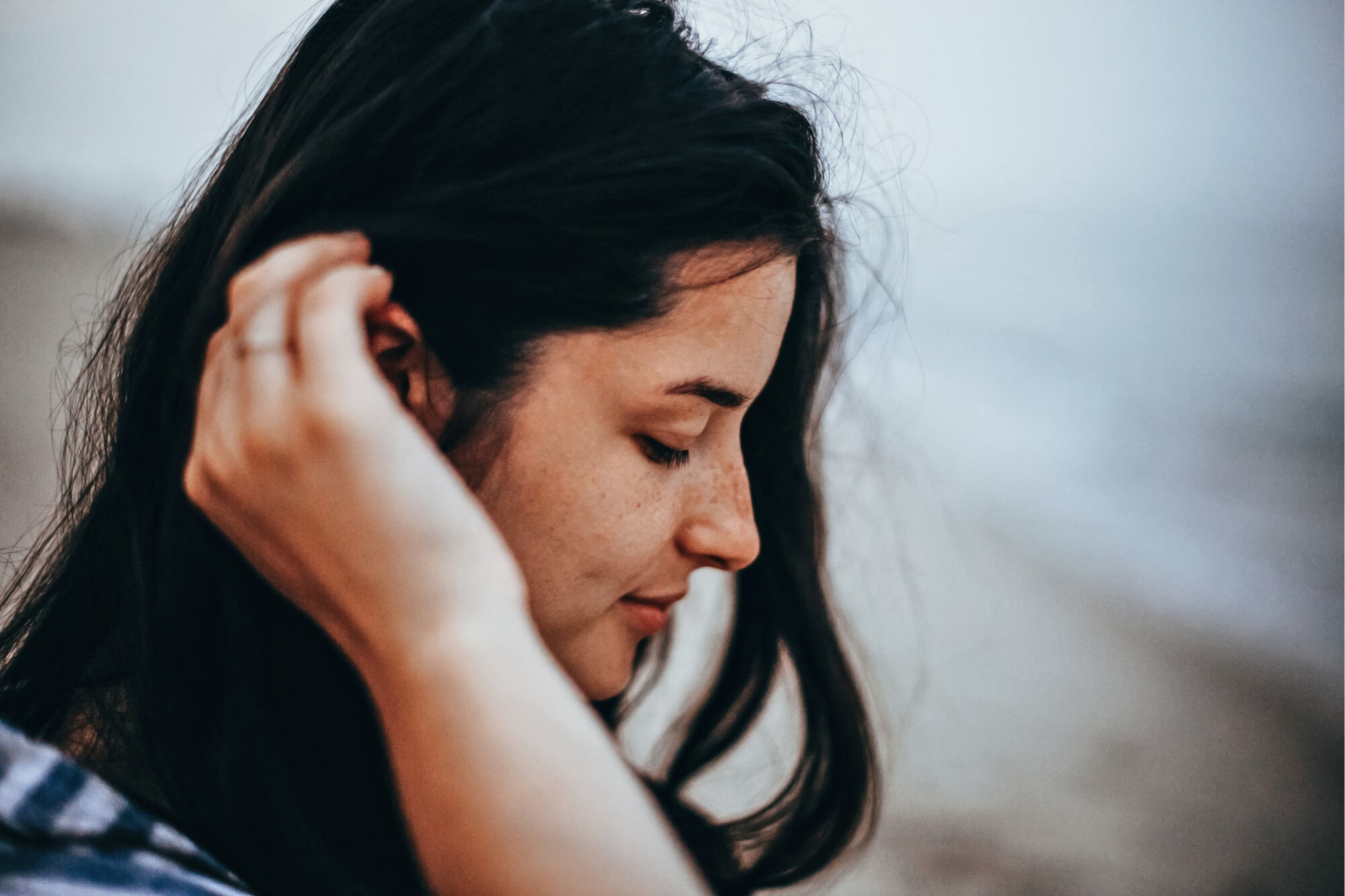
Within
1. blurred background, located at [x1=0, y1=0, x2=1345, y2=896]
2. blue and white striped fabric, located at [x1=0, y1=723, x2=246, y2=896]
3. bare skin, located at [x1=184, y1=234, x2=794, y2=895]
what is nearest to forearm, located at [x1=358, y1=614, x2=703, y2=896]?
bare skin, located at [x1=184, y1=234, x2=794, y2=895]

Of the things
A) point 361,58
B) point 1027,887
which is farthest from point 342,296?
point 1027,887

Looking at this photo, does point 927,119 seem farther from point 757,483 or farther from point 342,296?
point 342,296

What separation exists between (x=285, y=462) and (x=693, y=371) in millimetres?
232

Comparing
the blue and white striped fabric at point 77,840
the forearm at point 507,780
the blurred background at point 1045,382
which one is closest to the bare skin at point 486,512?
the forearm at point 507,780

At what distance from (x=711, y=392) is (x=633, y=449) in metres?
0.06

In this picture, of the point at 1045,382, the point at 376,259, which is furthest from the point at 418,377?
the point at 1045,382

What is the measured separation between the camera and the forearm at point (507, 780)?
1.17 feet

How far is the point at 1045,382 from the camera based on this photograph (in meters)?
0.81

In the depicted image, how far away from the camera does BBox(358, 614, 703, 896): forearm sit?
0.36m

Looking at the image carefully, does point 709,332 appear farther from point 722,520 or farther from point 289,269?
point 289,269

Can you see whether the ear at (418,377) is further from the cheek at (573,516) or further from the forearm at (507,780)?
the forearm at (507,780)

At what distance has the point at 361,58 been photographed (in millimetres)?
543

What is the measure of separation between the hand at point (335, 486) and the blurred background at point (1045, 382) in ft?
1.25

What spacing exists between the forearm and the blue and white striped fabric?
0.38 feet
